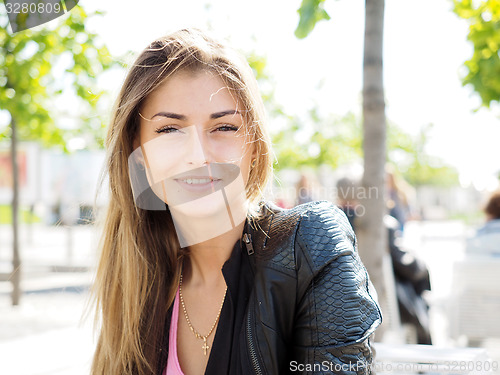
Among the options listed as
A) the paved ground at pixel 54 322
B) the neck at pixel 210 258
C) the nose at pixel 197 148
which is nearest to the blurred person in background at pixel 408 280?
the paved ground at pixel 54 322

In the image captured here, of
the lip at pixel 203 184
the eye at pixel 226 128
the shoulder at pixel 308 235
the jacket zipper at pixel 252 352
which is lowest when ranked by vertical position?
the jacket zipper at pixel 252 352

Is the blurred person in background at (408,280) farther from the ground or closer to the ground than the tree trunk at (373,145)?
closer to the ground

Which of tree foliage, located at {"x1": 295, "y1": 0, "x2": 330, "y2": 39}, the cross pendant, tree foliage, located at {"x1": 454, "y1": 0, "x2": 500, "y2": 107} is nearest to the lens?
the cross pendant

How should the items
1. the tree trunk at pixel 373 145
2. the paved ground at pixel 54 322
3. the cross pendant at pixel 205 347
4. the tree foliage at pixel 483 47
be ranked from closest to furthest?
1. the cross pendant at pixel 205 347
2. the tree trunk at pixel 373 145
3. the paved ground at pixel 54 322
4. the tree foliage at pixel 483 47

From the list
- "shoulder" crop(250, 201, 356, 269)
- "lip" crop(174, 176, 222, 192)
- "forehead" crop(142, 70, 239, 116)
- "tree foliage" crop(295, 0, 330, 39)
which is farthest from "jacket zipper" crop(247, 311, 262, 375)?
"tree foliage" crop(295, 0, 330, 39)

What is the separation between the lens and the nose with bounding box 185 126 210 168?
5.64ft

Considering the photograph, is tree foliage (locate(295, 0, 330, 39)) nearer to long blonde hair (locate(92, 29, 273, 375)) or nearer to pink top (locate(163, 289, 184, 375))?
long blonde hair (locate(92, 29, 273, 375))

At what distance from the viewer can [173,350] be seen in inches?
72.4

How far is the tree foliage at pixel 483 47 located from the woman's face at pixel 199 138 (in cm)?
313

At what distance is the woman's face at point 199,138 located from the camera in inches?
68.4

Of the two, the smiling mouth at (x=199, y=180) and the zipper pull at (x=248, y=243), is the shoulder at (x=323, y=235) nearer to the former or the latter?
the zipper pull at (x=248, y=243)

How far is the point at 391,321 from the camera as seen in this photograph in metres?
4.36

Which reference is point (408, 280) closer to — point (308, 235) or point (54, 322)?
point (308, 235)

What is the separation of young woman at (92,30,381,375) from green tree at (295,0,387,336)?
115 cm
